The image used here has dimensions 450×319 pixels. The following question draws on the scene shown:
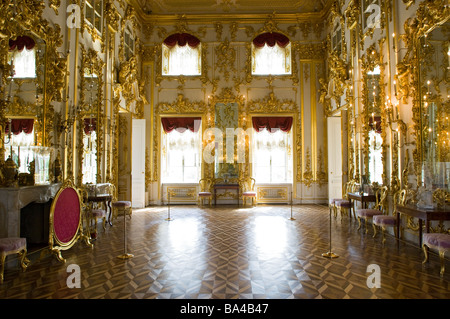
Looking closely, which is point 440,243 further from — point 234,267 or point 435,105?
point 234,267

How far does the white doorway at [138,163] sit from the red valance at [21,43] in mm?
4382

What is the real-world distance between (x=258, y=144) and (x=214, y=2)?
4.99m

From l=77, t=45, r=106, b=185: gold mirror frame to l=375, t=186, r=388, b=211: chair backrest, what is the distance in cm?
587

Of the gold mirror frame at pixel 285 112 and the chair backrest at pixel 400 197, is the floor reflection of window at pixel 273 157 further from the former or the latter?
the chair backrest at pixel 400 197

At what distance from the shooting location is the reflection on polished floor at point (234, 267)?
289 centimetres

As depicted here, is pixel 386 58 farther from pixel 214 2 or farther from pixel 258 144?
pixel 214 2

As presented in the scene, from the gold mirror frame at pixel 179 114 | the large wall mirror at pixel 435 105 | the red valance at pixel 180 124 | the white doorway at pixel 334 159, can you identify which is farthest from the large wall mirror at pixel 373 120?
the red valance at pixel 180 124

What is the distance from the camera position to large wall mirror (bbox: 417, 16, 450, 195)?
4172 mm

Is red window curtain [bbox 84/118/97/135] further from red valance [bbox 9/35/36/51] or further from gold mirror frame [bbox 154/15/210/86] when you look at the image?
gold mirror frame [bbox 154/15/210/86]

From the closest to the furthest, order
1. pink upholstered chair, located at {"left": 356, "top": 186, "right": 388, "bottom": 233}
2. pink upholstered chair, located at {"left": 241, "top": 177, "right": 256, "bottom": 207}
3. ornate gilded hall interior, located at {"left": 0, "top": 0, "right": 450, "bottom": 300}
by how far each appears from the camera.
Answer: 1. ornate gilded hall interior, located at {"left": 0, "top": 0, "right": 450, "bottom": 300}
2. pink upholstered chair, located at {"left": 356, "top": 186, "right": 388, "bottom": 233}
3. pink upholstered chair, located at {"left": 241, "top": 177, "right": 256, "bottom": 207}

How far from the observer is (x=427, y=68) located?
4543 mm

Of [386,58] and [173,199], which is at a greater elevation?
[386,58]

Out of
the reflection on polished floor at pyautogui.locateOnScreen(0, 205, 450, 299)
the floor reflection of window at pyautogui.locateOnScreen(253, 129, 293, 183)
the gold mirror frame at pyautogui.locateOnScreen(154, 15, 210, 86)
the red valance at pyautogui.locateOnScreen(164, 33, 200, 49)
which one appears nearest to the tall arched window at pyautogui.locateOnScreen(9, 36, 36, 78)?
the reflection on polished floor at pyautogui.locateOnScreen(0, 205, 450, 299)
